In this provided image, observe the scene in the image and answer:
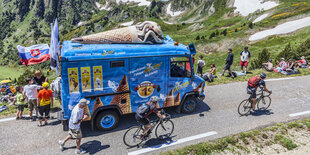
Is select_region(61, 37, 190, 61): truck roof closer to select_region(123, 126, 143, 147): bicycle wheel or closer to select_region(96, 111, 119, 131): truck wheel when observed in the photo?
select_region(96, 111, 119, 131): truck wheel

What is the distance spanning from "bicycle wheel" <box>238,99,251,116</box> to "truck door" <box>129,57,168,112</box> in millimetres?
3916

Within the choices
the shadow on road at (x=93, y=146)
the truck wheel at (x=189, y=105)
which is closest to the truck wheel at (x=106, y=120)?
the shadow on road at (x=93, y=146)

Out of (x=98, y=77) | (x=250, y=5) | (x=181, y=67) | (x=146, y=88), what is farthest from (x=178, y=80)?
(x=250, y=5)

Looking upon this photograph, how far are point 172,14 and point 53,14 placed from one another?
136697 mm

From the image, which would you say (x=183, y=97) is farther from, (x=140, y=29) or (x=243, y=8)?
(x=243, y=8)

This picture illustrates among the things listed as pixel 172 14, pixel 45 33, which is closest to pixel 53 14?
pixel 45 33

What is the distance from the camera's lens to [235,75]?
14594 millimetres

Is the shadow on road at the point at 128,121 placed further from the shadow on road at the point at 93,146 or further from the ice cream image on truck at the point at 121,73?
the shadow on road at the point at 93,146

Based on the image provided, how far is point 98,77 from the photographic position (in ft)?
23.5

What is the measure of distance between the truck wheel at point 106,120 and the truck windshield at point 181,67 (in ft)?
9.92

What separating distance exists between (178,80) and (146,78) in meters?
1.59

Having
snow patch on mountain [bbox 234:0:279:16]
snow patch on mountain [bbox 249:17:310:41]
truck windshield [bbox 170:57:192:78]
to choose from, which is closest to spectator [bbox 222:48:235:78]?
truck windshield [bbox 170:57:192:78]

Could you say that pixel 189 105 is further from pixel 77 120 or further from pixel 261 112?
pixel 77 120

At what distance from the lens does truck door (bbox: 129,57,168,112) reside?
768 cm
